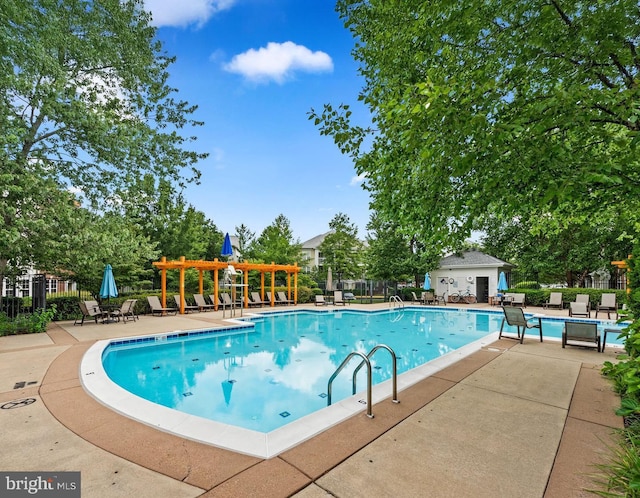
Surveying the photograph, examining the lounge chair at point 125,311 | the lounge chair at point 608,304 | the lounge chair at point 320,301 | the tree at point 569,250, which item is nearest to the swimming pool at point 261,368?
the lounge chair at point 608,304

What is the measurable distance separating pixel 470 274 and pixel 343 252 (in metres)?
11.3

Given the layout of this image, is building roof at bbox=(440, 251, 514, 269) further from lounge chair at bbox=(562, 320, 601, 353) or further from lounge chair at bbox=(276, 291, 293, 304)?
lounge chair at bbox=(562, 320, 601, 353)

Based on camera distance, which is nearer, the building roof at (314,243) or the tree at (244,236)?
the tree at (244,236)

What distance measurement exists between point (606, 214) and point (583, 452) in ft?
18.7

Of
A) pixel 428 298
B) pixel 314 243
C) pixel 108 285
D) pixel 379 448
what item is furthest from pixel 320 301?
pixel 314 243

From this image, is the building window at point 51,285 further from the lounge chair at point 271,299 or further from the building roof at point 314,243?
the building roof at point 314,243

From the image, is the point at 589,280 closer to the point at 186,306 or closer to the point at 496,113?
the point at 496,113

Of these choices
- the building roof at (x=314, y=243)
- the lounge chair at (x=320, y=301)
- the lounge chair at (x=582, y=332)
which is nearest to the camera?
the lounge chair at (x=582, y=332)

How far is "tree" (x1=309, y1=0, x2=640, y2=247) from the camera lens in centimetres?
344

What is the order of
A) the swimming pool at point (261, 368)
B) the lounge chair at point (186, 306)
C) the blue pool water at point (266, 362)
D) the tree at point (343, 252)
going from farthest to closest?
the tree at point (343, 252) < the lounge chair at point (186, 306) < the blue pool water at point (266, 362) < the swimming pool at point (261, 368)

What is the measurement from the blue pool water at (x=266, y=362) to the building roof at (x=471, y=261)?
29.7 ft

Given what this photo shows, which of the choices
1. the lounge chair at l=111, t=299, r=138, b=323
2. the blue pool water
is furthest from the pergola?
the blue pool water

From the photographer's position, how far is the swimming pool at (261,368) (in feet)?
14.6

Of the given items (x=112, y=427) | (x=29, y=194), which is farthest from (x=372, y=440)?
(x=29, y=194)
